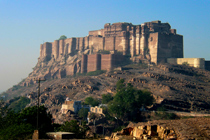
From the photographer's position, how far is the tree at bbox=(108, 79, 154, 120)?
4891 cm

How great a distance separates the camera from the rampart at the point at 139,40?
73.2 meters

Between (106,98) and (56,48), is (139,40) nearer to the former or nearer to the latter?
(106,98)

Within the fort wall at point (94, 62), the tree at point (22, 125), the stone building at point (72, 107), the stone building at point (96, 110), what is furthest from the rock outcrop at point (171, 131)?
the fort wall at point (94, 62)

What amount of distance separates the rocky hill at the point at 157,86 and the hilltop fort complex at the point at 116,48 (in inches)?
140

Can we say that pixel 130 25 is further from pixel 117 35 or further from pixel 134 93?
pixel 134 93

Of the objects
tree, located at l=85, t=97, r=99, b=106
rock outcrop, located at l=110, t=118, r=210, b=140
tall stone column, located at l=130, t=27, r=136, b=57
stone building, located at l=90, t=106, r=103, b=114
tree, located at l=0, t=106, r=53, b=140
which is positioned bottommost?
stone building, located at l=90, t=106, r=103, b=114

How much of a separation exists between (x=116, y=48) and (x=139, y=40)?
21.8 ft

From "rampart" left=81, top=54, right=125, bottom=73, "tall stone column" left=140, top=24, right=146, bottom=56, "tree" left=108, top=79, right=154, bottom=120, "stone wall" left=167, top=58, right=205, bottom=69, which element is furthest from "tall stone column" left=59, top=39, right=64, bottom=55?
"tree" left=108, top=79, right=154, bottom=120

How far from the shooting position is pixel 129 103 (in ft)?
163

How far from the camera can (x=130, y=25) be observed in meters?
80.5

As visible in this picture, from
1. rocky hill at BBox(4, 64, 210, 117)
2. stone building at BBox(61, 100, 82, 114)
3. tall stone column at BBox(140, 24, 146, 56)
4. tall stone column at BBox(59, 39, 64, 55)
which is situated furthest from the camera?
tall stone column at BBox(59, 39, 64, 55)

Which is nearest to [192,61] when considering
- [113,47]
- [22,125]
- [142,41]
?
[142,41]

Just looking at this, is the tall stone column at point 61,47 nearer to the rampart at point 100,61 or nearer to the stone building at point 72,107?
the rampart at point 100,61

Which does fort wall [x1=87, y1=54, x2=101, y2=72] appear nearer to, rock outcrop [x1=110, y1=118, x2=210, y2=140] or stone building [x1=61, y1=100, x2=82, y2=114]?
stone building [x1=61, y1=100, x2=82, y2=114]
